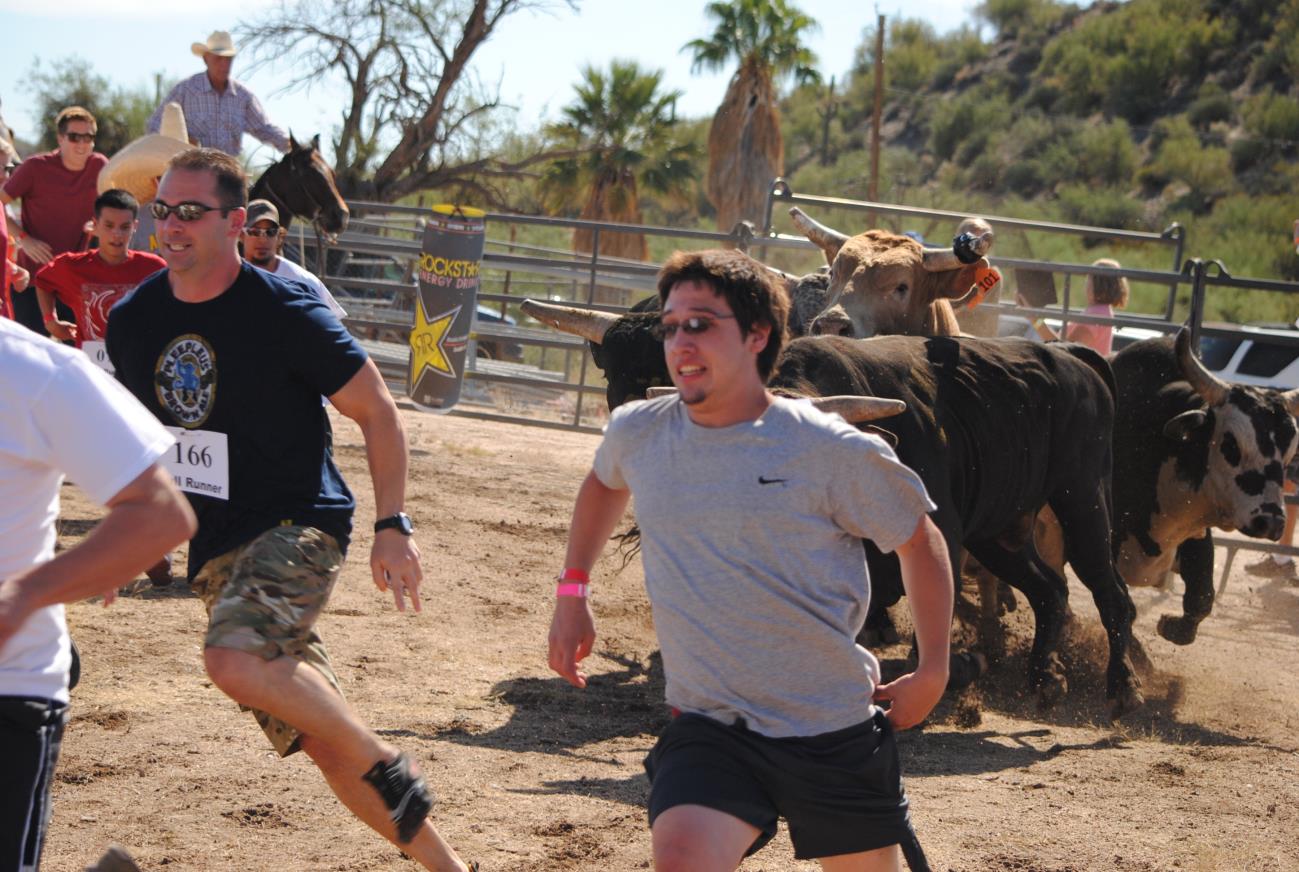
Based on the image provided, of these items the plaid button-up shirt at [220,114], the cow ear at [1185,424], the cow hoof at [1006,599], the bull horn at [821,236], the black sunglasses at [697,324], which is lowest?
the cow hoof at [1006,599]

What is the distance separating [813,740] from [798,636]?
0.24m

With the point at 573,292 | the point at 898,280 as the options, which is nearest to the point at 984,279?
the point at 898,280

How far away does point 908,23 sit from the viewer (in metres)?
68.8

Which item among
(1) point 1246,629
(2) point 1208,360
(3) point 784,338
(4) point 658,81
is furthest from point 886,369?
(4) point 658,81

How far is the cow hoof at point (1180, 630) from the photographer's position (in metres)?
9.06

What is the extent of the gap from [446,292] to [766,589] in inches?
399

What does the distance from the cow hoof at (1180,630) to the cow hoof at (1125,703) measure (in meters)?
1.53

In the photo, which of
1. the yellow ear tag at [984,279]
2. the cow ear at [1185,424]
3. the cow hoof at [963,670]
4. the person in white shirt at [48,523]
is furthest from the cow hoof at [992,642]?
the person in white shirt at [48,523]

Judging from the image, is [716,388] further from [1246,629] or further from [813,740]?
[1246,629]

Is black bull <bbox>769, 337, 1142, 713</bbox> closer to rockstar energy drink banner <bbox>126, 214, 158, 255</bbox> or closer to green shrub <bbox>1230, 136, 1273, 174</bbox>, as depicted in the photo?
rockstar energy drink banner <bbox>126, 214, 158, 255</bbox>

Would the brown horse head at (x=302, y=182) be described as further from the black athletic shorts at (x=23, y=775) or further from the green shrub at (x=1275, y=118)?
the green shrub at (x=1275, y=118)

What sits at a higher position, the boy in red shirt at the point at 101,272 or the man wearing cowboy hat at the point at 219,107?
the man wearing cowboy hat at the point at 219,107

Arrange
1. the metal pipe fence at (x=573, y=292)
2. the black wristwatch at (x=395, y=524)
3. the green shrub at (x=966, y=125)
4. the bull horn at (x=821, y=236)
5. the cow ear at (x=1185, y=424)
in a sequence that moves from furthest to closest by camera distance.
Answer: the green shrub at (x=966, y=125) < the metal pipe fence at (x=573, y=292) < the bull horn at (x=821, y=236) < the cow ear at (x=1185, y=424) < the black wristwatch at (x=395, y=524)

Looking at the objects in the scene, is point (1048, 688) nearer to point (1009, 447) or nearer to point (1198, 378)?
point (1009, 447)
